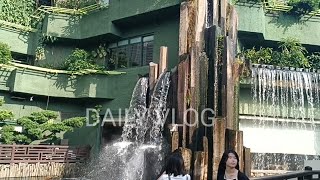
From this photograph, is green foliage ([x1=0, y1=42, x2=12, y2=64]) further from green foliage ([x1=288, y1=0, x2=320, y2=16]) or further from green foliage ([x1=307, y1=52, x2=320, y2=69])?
green foliage ([x1=307, y1=52, x2=320, y2=69])

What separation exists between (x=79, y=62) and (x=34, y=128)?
424 cm

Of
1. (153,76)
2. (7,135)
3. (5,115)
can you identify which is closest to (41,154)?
(7,135)

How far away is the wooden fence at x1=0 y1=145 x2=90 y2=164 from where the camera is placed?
41.7 ft

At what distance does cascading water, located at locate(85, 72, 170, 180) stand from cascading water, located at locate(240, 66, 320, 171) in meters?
4.31

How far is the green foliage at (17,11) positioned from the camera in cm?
1738

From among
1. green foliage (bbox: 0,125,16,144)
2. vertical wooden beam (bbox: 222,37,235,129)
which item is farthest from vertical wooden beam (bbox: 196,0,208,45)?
green foliage (bbox: 0,125,16,144)

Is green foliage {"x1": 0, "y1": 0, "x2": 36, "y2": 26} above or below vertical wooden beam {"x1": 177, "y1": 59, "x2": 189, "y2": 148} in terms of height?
above

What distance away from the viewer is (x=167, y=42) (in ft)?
50.3

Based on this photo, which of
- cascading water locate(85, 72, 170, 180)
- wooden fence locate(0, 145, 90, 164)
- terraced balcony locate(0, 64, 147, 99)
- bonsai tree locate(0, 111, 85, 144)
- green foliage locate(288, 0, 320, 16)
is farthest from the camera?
terraced balcony locate(0, 64, 147, 99)

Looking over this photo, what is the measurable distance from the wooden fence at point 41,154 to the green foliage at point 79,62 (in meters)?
4.07

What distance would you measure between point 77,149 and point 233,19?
8451 millimetres

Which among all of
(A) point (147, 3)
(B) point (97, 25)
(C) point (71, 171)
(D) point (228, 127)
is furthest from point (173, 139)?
(B) point (97, 25)

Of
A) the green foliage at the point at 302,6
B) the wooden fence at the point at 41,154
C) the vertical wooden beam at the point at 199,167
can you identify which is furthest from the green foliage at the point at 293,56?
the wooden fence at the point at 41,154

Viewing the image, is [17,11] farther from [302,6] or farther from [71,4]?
[302,6]
